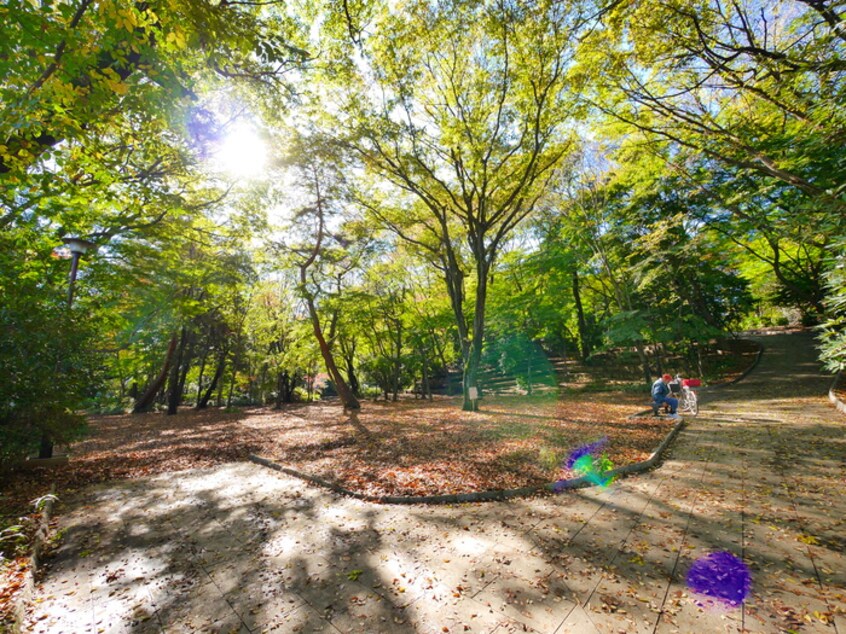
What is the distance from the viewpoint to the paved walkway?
107 inches

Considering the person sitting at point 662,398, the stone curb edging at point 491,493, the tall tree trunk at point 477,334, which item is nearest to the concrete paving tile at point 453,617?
the stone curb edging at point 491,493

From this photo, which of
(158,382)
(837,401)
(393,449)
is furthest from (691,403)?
(158,382)

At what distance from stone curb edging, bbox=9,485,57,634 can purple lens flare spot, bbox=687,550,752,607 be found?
5.64m

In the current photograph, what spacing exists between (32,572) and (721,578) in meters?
6.97

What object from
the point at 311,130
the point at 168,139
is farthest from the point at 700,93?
the point at 168,139

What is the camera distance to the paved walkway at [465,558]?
2.71 meters

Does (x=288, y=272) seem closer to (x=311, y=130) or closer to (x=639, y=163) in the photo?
(x=311, y=130)

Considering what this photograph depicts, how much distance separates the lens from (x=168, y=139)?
322 inches

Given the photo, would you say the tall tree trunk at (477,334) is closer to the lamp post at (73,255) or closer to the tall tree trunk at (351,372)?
the lamp post at (73,255)

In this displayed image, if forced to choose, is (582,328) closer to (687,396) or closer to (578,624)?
(687,396)

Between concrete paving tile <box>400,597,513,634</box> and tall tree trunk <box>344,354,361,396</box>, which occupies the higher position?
tall tree trunk <box>344,354,361,396</box>

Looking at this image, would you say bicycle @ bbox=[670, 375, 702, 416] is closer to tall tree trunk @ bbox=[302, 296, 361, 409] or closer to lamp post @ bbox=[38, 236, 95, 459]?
tall tree trunk @ bbox=[302, 296, 361, 409]

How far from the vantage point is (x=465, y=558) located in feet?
11.6

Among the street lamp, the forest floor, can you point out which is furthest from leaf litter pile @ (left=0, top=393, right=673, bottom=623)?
the street lamp
